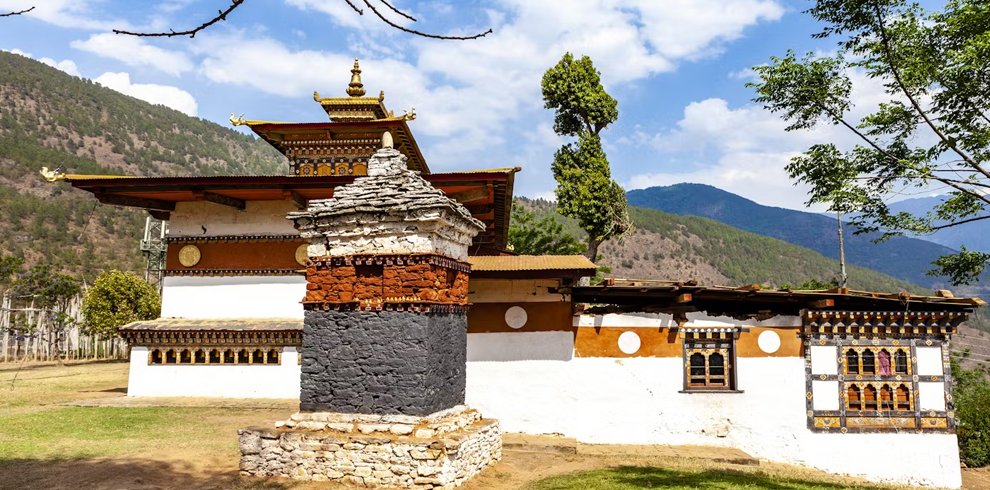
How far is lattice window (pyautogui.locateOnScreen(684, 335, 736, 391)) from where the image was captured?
449 inches

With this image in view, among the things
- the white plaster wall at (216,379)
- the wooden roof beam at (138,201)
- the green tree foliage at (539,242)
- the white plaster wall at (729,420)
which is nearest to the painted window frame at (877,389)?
the white plaster wall at (729,420)

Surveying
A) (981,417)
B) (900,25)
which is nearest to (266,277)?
(900,25)

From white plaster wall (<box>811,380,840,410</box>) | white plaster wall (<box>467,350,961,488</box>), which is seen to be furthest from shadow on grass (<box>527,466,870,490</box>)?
white plaster wall (<box>811,380,840,410</box>)

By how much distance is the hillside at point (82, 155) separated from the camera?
182 feet

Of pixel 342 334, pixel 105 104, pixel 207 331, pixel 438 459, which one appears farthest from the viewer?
pixel 105 104

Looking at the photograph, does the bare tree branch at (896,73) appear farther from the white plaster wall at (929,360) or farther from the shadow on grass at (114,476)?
the shadow on grass at (114,476)

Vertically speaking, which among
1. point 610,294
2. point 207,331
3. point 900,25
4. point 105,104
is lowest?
point 207,331

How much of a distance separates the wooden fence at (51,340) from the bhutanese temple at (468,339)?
670 inches

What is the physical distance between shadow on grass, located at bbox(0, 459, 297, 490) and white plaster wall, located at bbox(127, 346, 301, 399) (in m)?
6.52

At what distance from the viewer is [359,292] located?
8.16 meters

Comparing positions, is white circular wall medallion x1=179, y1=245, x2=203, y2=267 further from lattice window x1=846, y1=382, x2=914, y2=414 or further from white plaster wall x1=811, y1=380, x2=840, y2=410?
lattice window x1=846, y1=382, x2=914, y2=414

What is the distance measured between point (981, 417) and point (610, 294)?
11.6 metres

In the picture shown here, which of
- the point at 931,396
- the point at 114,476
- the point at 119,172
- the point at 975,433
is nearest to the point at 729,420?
the point at 931,396

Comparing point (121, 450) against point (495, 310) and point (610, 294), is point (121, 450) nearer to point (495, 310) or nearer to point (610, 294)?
point (495, 310)
